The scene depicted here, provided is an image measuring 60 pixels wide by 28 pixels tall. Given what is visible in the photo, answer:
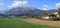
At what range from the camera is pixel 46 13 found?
6.44 meters

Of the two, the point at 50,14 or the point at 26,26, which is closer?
the point at 26,26

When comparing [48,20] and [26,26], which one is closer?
[26,26]

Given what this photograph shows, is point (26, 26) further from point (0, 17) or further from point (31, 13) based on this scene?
point (0, 17)

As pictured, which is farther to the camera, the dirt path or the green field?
the dirt path

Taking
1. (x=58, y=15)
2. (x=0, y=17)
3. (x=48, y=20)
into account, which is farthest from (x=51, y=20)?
(x=0, y=17)

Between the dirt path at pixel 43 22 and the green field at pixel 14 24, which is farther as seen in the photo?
the dirt path at pixel 43 22

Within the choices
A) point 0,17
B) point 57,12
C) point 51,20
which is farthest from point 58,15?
point 0,17

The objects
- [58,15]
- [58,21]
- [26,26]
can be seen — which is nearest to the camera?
[26,26]

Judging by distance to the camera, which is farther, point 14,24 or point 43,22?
point 43,22

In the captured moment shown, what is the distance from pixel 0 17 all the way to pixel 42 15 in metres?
1.68

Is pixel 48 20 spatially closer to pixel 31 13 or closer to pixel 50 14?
pixel 50 14

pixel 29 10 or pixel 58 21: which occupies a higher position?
pixel 29 10

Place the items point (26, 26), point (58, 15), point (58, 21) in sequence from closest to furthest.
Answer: point (26, 26)
point (58, 21)
point (58, 15)

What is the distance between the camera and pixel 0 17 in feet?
20.4
